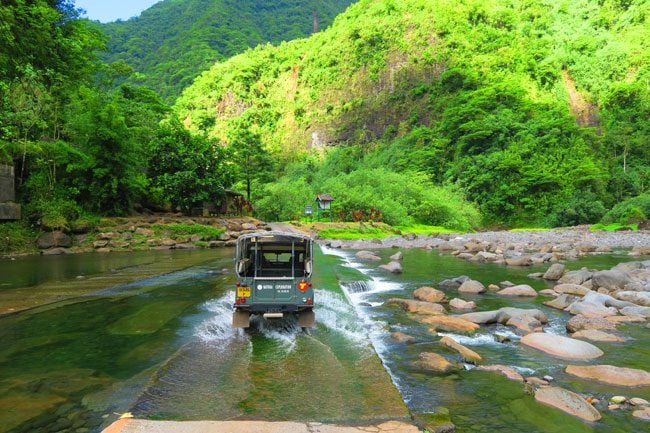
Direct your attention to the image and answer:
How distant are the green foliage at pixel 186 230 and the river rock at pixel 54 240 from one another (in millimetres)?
5597

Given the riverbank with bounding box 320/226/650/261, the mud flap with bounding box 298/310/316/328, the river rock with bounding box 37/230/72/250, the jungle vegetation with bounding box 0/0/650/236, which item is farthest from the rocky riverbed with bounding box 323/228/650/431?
the jungle vegetation with bounding box 0/0/650/236

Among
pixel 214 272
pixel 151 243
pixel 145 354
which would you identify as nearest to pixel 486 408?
pixel 145 354

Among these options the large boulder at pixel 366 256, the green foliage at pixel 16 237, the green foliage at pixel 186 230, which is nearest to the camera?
the green foliage at pixel 16 237

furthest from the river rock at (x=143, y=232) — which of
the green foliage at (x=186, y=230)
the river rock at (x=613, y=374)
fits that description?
the river rock at (x=613, y=374)

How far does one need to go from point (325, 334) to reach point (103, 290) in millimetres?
9033

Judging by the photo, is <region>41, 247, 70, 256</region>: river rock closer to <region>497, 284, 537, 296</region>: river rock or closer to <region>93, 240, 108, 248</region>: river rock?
<region>93, 240, 108, 248</region>: river rock

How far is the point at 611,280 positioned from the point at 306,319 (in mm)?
11005

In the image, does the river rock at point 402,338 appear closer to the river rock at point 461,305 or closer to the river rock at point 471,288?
the river rock at point 461,305

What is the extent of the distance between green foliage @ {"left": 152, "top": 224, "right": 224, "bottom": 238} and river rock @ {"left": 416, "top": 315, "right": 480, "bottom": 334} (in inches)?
949

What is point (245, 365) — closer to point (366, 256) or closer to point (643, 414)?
point (643, 414)

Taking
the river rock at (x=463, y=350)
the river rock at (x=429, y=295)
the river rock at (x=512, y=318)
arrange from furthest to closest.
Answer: the river rock at (x=429, y=295) → the river rock at (x=512, y=318) → the river rock at (x=463, y=350)

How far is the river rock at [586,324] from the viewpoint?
30.3 feet

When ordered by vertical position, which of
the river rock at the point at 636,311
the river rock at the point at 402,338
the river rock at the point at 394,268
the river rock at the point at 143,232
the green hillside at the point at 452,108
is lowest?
the river rock at the point at 394,268

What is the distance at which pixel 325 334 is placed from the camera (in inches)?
344
